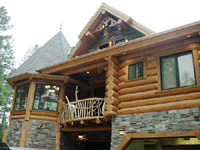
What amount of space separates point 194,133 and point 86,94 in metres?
8.15

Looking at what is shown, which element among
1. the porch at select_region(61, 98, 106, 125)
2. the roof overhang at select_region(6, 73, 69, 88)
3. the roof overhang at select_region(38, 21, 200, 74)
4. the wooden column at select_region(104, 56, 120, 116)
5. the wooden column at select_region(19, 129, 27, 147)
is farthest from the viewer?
the roof overhang at select_region(6, 73, 69, 88)

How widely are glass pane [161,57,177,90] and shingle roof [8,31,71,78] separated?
6968 millimetres

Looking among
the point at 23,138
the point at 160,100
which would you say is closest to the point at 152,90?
the point at 160,100

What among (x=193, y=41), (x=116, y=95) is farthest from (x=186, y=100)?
(x=116, y=95)

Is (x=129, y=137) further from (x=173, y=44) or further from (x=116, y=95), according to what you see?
(x=173, y=44)

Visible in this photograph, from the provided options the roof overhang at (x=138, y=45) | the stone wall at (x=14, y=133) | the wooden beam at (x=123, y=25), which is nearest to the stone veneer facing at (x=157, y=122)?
the roof overhang at (x=138, y=45)

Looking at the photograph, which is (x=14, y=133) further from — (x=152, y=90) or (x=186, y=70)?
(x=186, y=70)

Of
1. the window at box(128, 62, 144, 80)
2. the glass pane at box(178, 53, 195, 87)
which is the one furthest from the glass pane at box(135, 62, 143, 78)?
the glass pane at box(178, 53, 195, 87)

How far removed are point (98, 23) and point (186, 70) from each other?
6658 millimetres

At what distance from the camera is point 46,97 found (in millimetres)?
12398

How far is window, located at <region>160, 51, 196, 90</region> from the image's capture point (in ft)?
26.8

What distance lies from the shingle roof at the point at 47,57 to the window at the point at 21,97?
35.9 inches

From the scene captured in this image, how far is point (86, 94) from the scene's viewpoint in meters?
14.4

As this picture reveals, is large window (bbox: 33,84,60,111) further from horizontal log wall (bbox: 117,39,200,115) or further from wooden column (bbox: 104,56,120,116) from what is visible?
horizontal log wall (bbox: 117,39,200,115)
